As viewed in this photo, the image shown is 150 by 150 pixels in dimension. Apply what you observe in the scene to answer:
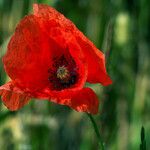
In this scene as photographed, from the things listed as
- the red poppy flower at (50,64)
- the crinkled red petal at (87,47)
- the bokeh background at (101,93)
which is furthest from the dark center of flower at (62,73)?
the bokeh background at (101,93)

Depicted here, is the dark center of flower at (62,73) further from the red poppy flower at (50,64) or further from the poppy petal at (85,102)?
the poppy petal at (85,102)

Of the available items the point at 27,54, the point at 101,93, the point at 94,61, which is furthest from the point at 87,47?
the point at 101,93

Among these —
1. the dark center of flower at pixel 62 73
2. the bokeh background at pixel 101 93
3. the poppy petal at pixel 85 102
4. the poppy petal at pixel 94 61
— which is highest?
the poppy petal at pixel 94 61

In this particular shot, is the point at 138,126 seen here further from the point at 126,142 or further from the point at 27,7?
the point at 27,7

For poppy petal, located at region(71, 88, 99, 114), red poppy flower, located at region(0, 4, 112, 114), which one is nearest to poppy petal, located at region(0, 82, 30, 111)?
red poppy flower, located at region(0, 4, 112, 114)

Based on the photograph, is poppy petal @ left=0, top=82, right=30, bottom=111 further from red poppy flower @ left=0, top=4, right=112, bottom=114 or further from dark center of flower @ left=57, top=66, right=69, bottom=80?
dark center of flower @ left=57, top=66, right=69, bottom=80

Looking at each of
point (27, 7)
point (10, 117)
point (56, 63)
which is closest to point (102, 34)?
point (27, 7)
